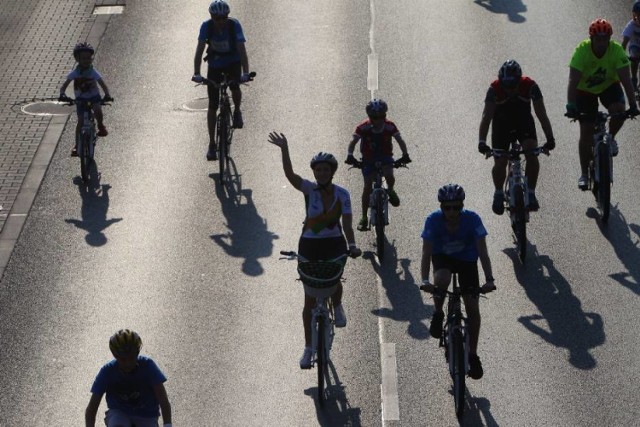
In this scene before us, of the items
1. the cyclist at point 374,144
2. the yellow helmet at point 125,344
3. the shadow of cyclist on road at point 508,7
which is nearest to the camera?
the yellow helmet at point 125,344

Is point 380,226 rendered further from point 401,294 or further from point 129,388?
point 129,388

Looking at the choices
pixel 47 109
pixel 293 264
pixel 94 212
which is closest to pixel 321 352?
pixel 293 264

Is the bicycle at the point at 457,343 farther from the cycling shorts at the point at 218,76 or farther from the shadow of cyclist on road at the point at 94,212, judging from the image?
the cycling shorts at the point at 218,76

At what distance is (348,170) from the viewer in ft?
65.3

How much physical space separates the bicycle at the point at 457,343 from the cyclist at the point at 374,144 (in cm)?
369

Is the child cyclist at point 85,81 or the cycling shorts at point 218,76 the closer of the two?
the child cyclist at point 85,81

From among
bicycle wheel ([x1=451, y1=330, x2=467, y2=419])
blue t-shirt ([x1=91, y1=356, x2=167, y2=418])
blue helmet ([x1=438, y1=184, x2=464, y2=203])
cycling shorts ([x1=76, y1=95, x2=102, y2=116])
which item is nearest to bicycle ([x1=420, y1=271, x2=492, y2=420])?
bicycle wheel ([x1=451, y1=330, x2=467, y2=419])

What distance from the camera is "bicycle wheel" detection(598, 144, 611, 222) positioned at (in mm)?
17672

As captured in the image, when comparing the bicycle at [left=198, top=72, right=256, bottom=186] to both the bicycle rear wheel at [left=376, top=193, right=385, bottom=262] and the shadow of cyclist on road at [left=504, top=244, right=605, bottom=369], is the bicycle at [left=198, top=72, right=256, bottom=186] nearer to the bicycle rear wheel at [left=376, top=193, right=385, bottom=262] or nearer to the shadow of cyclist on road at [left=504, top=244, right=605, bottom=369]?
the bicycle rear wheel at [left=376, top=193, right=385, bottom=262]

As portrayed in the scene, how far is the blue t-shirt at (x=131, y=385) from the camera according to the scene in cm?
1148

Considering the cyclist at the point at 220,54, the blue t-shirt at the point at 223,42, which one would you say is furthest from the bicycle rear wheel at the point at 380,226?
the blue t-shirt at the point at 223,42

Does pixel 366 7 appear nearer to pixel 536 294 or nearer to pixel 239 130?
pixel 239 130

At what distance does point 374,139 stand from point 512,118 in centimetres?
158

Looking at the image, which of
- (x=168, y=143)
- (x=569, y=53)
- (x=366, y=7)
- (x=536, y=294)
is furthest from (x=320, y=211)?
(x=366, y=7)
